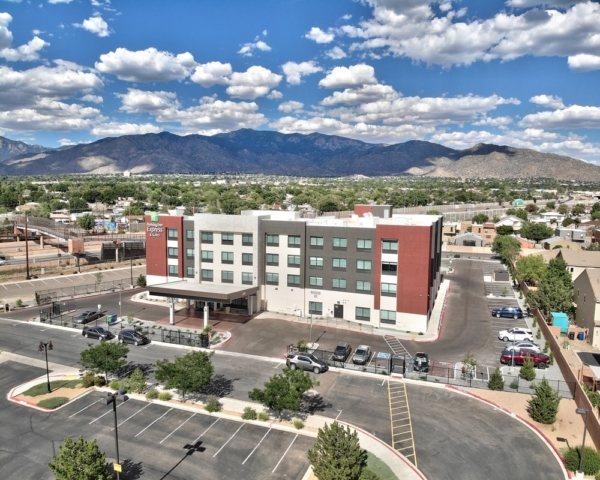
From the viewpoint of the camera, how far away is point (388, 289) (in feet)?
184

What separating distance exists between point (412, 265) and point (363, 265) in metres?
6.30

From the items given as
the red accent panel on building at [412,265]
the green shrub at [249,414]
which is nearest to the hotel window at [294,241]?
the red accent panel on building at [412,265]

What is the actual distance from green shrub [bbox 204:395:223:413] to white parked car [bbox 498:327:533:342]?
115 feet

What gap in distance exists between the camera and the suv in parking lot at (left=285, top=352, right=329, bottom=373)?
4175 centimetres

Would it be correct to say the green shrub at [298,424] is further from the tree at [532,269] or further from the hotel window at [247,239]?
the tree at [532,269]

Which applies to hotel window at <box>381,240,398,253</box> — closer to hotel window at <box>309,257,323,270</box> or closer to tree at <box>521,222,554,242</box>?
hotel window at <box>309,257,323,270</box>

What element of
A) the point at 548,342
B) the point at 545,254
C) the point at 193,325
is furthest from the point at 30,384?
the point at 545,254

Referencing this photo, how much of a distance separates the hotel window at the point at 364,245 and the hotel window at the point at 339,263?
2640mm

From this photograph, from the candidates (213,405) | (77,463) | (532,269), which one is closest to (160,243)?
(213,405)

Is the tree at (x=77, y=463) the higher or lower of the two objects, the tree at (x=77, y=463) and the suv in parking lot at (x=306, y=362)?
the higher

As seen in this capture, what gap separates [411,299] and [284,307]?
17.5 meters

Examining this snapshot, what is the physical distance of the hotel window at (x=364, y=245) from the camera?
187ft

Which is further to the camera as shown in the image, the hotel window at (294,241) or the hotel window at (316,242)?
the hotel window at (294,241)

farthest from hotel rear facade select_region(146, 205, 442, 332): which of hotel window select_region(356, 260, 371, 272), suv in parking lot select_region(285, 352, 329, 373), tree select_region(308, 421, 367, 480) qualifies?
tree select_region(308, 421, 367, 480)
